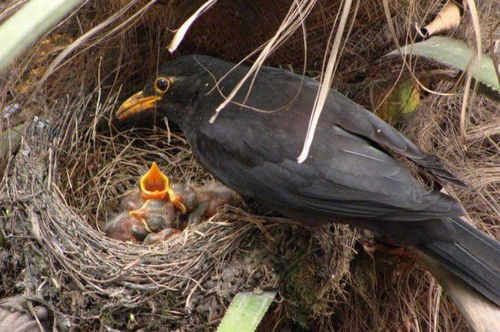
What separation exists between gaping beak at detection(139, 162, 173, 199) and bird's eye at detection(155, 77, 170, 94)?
1.49ft

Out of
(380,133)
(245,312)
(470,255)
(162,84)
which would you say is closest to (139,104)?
(162,84)

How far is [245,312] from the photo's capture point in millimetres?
3100

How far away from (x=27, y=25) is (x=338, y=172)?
207 cm

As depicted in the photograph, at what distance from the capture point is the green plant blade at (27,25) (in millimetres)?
1377

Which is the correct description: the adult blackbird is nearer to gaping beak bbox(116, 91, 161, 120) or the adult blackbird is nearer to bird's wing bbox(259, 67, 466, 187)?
bird's wing bbox(259, 67, 466, 187)

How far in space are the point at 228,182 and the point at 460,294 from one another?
1.17m

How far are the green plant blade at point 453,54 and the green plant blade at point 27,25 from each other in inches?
76.8

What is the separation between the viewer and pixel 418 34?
367 cm

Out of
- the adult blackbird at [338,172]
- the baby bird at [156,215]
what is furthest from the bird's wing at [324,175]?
the baby bird at [156,215]

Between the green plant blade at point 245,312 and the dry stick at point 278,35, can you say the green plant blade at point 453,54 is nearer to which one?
the dry stick at point 278,35

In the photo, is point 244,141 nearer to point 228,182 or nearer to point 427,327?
point 228,182

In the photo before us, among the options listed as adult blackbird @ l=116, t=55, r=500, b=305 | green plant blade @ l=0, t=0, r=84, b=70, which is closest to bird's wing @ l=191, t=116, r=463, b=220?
adult blackbird @ l=116, t=55, r=500, b=305

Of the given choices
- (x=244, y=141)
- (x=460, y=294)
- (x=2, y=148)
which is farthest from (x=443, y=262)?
(x=2, y=148)

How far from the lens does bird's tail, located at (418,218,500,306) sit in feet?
10.3
